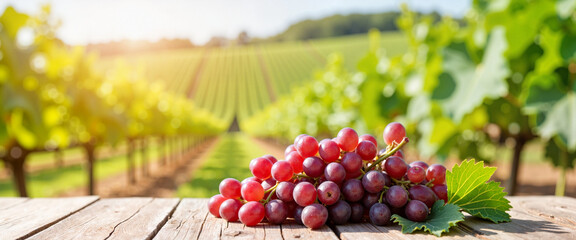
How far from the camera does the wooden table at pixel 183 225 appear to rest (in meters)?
1.39

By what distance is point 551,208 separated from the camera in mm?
1866

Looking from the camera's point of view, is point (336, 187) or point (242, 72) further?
point (242, 72)

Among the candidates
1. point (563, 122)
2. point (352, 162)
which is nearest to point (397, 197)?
point (352, 162)

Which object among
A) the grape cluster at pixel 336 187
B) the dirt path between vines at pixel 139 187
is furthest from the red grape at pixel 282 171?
the dirt path between vines at pixel 139 187

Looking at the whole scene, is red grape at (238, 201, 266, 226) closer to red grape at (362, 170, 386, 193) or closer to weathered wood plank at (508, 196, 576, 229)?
red grape at (362, 170, 386, 193)

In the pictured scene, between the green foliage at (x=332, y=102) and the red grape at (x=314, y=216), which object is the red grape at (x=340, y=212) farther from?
the green foliage at (x=332, y=102)

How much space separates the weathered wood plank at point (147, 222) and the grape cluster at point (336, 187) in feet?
0.70

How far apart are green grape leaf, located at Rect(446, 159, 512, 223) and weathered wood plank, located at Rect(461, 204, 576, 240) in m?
0.04

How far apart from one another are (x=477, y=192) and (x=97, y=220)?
1411mm

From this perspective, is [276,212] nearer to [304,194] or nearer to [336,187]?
[304,194]

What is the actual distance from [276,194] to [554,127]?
319 centimetres

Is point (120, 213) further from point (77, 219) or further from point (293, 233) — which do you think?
point (293, 233)

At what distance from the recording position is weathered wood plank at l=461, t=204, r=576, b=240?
1.37 m

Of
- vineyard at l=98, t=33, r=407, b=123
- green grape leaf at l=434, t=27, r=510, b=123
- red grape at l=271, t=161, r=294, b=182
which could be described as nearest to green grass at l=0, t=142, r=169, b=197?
green grape leaf at l=434, t=27, r=510, b=123
